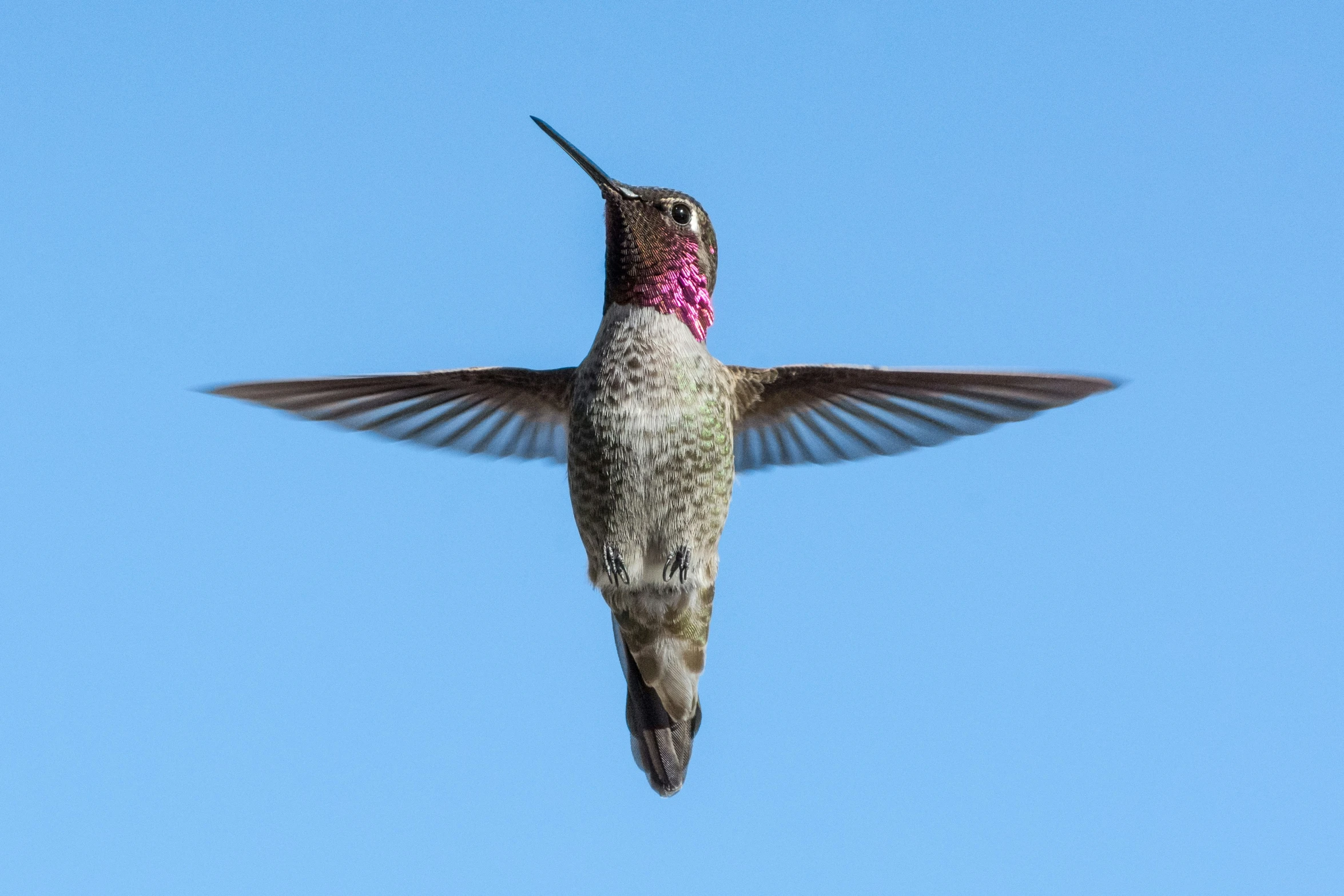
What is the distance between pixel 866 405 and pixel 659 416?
1122 mm

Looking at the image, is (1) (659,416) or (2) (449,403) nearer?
(1) (659,416)

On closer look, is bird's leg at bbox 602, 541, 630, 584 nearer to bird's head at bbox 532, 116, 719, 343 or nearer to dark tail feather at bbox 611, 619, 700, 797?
dark tail feather at bbox 611, 619, 700, 797

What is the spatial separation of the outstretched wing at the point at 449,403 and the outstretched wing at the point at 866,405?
83cm

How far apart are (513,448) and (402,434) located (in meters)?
0.54

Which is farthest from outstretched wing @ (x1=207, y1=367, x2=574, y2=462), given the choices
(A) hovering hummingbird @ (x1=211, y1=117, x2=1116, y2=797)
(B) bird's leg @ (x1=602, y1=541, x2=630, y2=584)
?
(B) bird's leg @ (x1=602, y1=541, x2=630, y2=584)

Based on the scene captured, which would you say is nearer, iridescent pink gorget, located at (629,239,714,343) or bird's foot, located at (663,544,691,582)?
bird's foot, located at (663,544,691,582)

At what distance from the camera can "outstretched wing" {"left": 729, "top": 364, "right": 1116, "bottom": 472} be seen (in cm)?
456

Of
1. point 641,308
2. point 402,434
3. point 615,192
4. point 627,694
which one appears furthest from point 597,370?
point 627,694

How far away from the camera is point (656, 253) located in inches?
194

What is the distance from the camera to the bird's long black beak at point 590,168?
4.16 m

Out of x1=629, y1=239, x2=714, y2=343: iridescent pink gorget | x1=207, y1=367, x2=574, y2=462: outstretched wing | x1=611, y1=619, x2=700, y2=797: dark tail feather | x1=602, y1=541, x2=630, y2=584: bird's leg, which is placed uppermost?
x1=629, y1=239, x2=714, y2=343: iridescent pink gorget

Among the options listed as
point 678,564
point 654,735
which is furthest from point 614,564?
point 654,735

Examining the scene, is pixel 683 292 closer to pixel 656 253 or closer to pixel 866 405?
pixel 656 253

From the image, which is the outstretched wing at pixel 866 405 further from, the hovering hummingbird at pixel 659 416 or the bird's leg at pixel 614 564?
the bird's leg at pixel 614 564
